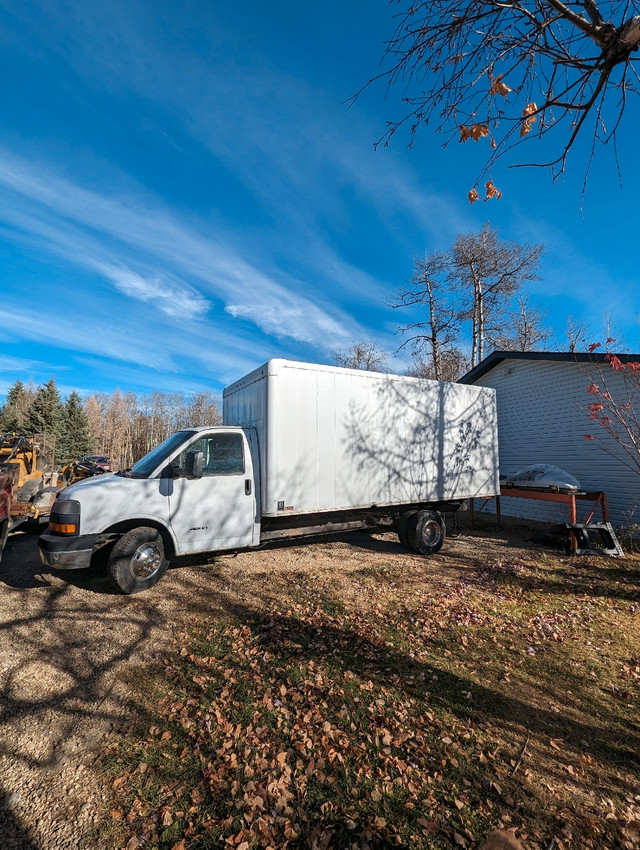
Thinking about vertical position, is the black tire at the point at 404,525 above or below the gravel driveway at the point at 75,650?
above

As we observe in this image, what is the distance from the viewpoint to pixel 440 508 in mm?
8461

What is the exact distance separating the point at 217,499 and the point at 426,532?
176 inches

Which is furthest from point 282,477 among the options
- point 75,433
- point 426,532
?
point 75,433

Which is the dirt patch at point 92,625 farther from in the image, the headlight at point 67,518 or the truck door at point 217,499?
the headlight at point 67,518

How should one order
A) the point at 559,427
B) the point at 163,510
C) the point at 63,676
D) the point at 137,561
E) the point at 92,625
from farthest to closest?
the point at 559,427 < the point at 163,510 < the point at 137,561 < the point at 92,625 < the point at 63,676

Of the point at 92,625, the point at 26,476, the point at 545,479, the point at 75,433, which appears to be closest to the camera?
the point at 92,625

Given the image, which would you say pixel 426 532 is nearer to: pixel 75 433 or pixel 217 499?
pixel 217 499

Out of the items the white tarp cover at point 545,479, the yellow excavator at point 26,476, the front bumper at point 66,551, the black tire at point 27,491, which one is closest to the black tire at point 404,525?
the white tarp cover at point 545,479

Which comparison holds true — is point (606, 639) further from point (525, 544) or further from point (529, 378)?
point (529, 378)

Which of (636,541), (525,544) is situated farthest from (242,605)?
(636,541)

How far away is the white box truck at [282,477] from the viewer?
17.0ft

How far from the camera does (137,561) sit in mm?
5281

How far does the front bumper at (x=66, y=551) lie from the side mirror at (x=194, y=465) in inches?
58.2

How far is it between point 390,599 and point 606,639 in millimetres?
2625
